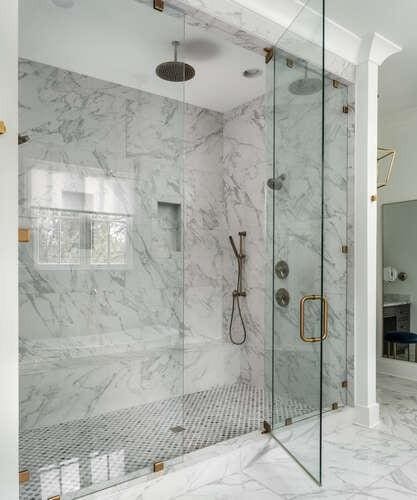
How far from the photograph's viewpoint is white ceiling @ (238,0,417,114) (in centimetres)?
254

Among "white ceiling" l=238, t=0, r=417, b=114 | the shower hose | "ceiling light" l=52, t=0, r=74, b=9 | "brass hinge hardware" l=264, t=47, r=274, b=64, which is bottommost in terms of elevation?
the shower hose

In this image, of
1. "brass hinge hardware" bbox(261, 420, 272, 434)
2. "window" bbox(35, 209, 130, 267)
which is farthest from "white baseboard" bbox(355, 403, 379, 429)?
"window" bbox(35, 209, 130, 267)

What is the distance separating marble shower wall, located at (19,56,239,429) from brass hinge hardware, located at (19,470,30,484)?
19 cm

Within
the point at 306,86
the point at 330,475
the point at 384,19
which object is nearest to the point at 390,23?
the point at 384,19

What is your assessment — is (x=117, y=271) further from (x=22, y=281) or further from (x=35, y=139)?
(x=35, y=139)

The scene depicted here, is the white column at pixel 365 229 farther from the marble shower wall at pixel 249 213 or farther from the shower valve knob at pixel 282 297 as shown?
the marble shower wall at pixel 249 213

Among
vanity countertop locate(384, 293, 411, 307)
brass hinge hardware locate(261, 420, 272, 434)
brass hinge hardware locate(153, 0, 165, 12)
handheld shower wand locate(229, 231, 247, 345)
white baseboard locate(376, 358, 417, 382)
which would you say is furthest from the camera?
vanity countertop locate(384, 293, 411, 307)

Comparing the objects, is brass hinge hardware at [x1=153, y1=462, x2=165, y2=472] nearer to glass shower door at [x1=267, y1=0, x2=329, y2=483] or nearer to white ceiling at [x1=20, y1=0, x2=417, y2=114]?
glass shower door at [x1=267, y1=0, x2=329, y2=483]

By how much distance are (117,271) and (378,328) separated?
3465mm

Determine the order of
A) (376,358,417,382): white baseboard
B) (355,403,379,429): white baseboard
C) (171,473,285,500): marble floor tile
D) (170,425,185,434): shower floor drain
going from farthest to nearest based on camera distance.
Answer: (376,358,417,382): white baseboard < (355,403,379,429): white baseboard < (170,425,185,434): shower floor drain < (171,473,285,500): marble floor tile

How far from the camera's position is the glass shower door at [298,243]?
220 cm

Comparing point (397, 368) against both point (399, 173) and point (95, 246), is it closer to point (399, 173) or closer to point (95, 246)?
point (399, 173)

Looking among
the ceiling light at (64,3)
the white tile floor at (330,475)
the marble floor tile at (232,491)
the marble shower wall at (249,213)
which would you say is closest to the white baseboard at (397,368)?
the white tile floor at (330,475)

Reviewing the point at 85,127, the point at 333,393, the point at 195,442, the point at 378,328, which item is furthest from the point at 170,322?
the point at 378,328
